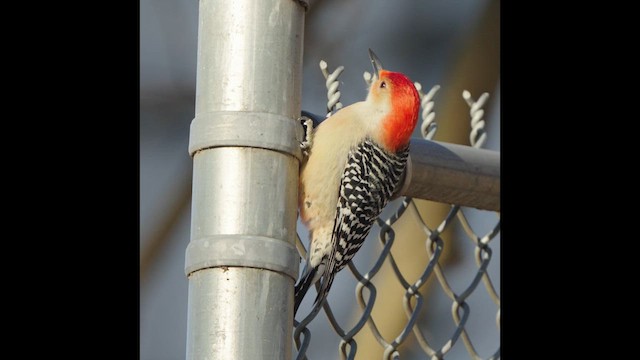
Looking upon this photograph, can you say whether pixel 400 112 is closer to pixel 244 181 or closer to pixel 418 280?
pixel 418 280

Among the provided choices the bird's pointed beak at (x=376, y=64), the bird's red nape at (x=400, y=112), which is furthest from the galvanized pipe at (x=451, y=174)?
the bird's pointed beak at (x=376, y=64)

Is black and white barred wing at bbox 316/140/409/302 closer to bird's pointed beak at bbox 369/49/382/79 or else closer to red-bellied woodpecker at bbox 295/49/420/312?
red-bellied woodpecker at bbox 295/49/420/312

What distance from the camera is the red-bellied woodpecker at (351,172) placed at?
9.21 feet

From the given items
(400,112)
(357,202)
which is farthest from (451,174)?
(400,112)

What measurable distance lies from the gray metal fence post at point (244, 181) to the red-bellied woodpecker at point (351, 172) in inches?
21.1

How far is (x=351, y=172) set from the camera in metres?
3.05

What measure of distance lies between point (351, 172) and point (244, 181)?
37.8 inches

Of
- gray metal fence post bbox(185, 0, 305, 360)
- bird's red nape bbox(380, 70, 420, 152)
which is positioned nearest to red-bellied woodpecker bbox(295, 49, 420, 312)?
bird's red nape bbox(380, 70, 420, 152)
